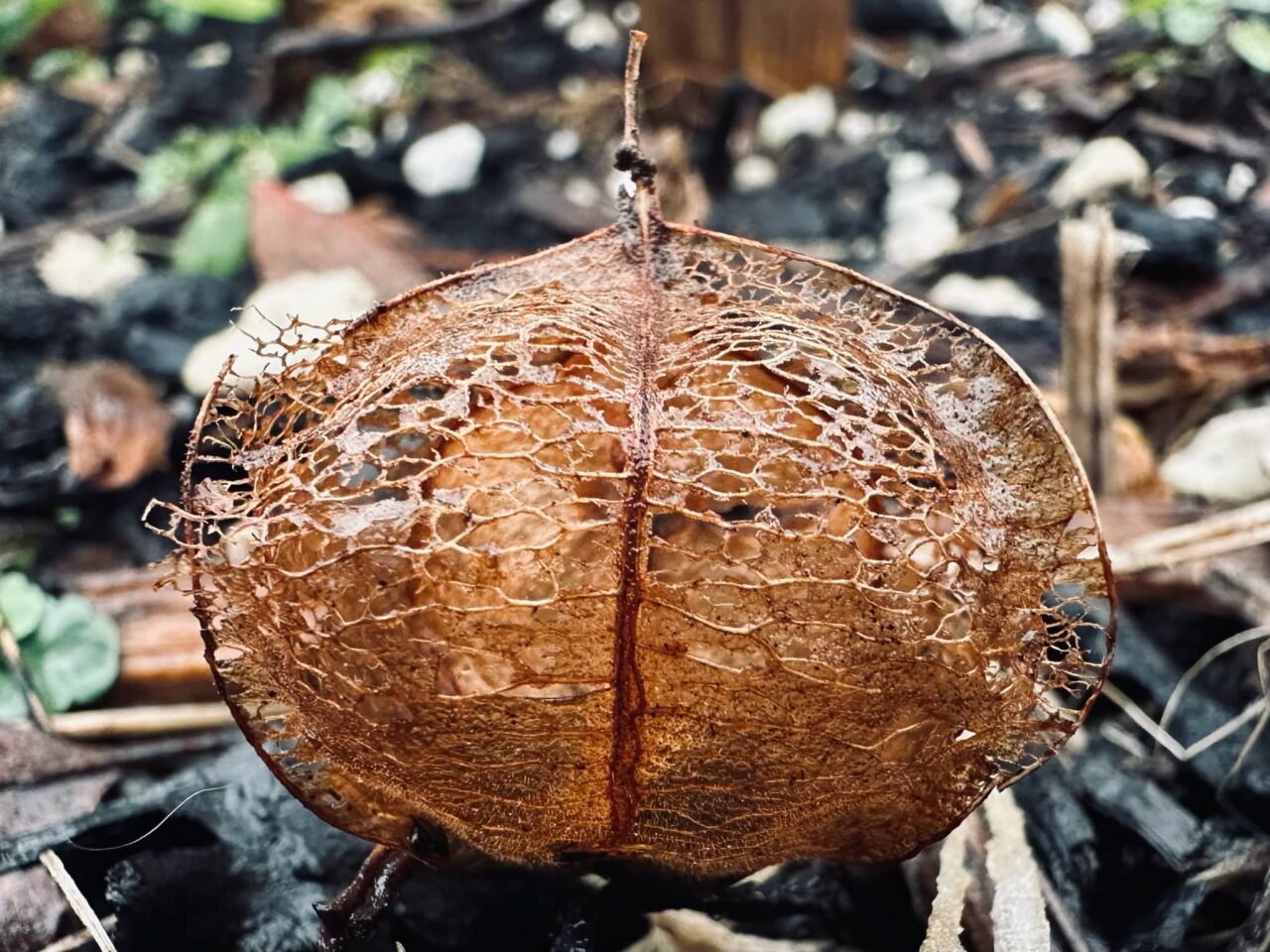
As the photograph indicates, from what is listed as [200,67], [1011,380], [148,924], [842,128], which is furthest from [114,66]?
[1011,380]

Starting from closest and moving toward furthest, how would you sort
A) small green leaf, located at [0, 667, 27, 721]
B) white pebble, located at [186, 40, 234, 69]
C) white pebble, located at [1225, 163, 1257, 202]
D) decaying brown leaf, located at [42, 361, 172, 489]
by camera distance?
small green leaf, located at [0, 667, 27, 721]
decaying brown leaf, located at [42, 361, 172, 489]
white pebble, located at [1225, 163, 1257, 202]
white pebble, located at [186, 40, 234, 69]

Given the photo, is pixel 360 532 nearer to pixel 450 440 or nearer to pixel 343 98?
pixel 450 440

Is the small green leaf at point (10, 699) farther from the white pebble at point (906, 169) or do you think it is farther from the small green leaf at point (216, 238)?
the white pebble at point (906, 169)

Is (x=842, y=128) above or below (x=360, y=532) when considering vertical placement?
above

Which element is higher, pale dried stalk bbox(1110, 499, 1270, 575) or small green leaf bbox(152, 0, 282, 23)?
small green leaf bbox(152, 0, 282, 23)

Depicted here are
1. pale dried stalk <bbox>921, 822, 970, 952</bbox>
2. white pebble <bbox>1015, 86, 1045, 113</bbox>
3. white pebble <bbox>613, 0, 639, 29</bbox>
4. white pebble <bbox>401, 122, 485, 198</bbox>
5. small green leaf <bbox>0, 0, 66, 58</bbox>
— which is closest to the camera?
pale dried stalk <bbox>921, 822, 970, 952</bbox>

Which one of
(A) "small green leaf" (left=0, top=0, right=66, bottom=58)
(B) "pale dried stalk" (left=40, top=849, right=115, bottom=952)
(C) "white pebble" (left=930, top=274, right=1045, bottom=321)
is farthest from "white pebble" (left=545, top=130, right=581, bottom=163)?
(B) "pale dried stalk" (left=40, top=849, right=115, bottom=952)

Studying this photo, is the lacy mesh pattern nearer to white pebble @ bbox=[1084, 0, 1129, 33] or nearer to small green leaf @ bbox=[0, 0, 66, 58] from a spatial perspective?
white pebble @ bbox=[1084, 0, 1129, 33]
